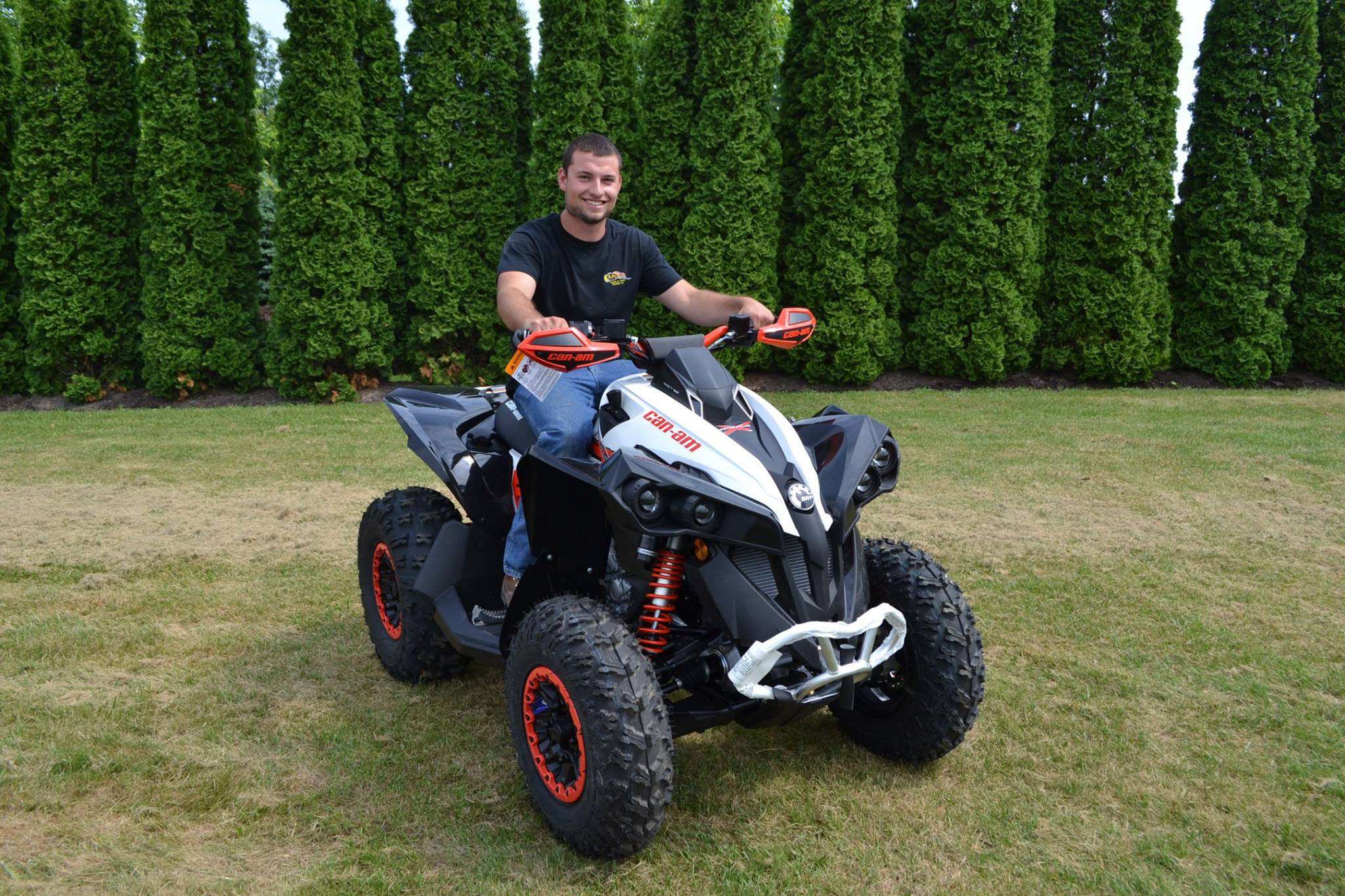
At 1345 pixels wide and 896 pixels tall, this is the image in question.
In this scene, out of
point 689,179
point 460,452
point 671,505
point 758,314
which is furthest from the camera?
point 689,179

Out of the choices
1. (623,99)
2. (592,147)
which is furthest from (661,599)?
(623,99)

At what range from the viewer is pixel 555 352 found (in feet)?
8.52

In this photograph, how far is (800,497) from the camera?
2656mm

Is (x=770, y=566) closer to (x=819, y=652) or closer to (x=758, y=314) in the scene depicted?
(x=819, y=652)

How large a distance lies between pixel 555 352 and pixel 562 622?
2.40ft

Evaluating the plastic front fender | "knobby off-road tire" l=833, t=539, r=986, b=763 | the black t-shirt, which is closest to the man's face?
the black t-shirt

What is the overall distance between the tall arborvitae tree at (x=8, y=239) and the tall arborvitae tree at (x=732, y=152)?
306 inches

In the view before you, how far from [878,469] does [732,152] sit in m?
9.12

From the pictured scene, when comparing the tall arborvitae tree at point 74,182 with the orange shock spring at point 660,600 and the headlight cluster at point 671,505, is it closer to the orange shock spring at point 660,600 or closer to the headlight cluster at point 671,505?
the orange shock spring at point 660,600

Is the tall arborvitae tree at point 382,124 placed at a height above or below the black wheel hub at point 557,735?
above

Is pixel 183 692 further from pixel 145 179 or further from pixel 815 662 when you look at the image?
pixel 145 179

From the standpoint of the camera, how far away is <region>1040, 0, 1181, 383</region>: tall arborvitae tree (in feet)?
37.7

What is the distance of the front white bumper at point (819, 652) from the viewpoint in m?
2.47

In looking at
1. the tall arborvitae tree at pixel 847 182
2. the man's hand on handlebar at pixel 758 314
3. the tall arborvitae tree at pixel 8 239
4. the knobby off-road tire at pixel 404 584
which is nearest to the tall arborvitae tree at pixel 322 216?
the tall arborvitae tree at pixel 8 239
